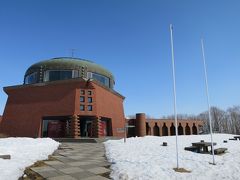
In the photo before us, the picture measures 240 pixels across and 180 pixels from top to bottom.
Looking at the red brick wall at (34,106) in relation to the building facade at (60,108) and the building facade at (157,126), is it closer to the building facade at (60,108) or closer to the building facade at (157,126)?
the building facade at (60,108)

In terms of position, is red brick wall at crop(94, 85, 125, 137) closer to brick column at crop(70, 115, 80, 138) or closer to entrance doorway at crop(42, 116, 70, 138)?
brick column at crop(70, 115, 80, 138)

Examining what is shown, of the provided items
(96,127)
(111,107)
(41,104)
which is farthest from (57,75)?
(96,127)

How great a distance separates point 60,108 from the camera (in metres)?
34.4

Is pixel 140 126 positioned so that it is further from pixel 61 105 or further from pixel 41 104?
pixel 41 104

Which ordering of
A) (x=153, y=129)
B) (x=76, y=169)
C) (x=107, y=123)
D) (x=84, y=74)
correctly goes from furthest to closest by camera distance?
1. (x=153, y=129)
2. (x=84, y=74)
3. (x=107, y=123)
4. (x=76, y=169)

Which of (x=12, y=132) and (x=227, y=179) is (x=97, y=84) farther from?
(x=227, y=179)

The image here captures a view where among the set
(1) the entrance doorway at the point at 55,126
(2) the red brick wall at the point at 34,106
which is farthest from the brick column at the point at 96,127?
(1) the entrance doorway at the point at 55,126

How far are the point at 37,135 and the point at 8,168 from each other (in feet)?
87.3

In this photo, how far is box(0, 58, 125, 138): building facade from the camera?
113 feet

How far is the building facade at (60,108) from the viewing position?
34375mm

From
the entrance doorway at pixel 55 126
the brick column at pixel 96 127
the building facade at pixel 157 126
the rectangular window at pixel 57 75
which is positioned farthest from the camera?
the building facade at pixel 157 126

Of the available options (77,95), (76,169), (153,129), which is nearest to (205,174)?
(76,169)

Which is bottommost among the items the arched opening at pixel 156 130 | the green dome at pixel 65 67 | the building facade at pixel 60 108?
the arched opening at pixel 156 130

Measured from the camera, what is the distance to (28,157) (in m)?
12.1
